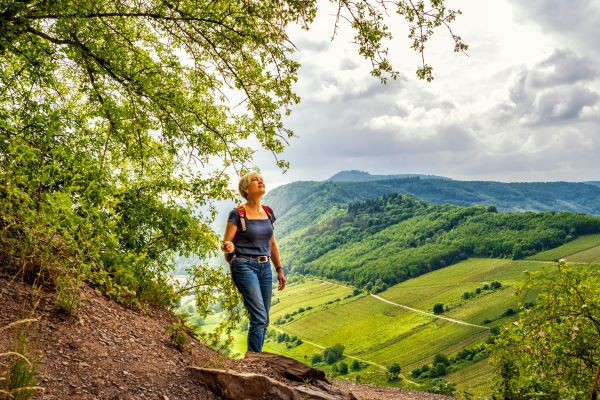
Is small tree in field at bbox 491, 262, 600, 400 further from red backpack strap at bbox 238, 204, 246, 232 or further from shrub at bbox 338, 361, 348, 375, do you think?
shrub at bbox 338, 361, 348, 375

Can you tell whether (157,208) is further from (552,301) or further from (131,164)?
(552,301)

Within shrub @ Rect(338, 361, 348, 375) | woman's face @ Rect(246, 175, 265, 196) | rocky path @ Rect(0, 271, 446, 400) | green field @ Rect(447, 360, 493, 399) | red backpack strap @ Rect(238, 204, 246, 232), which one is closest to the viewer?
rocky path @ Rect(0, 271, 446, 400)

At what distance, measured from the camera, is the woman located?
6.35 metres

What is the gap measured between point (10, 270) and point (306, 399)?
4.02 metres

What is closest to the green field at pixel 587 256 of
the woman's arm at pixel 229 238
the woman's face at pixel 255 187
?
the woman's face at pixel 255 187

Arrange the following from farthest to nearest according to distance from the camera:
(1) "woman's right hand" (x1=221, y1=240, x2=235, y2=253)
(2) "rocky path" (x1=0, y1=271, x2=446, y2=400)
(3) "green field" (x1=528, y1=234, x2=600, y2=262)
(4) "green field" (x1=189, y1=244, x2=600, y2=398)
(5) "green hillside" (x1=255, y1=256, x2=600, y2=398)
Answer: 1. (3) "green field" (x1=528, y1=234, x2=600, y2=262)
2. (4) "green field" (x1=189, y1=244, x2=600, y2=398)
3. (5) "green hillside" (x1=255, y1=256, x2=600, y2=398)
4. (1) "woman's right hand" (x1=221, y1=240, x2=235, y2=253)
5. (2) "rocky path" (x1=0, y1=271, x2=446, y2=400)

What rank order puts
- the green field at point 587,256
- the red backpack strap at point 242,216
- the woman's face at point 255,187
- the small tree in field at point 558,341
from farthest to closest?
1. the green field at point 587,256
2. the small tree in field at point 558,341
3. the woman's face at point 255,187
4. the red backpack strap at point 242,216

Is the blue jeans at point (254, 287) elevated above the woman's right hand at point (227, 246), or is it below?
below

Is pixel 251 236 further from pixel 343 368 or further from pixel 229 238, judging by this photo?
pixel 343 368

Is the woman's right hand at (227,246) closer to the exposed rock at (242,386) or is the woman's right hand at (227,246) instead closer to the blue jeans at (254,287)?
the blue jeans at (254,287)

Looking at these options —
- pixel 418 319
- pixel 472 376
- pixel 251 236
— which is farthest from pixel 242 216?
pixel 418 319

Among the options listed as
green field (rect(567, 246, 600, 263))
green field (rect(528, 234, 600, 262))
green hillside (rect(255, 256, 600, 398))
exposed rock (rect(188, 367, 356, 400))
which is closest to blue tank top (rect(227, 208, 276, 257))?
exposed rock (rect(188, 367, 356, 400))

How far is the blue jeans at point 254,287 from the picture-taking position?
6.36 m

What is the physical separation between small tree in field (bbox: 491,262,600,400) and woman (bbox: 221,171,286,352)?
5.08 metres
